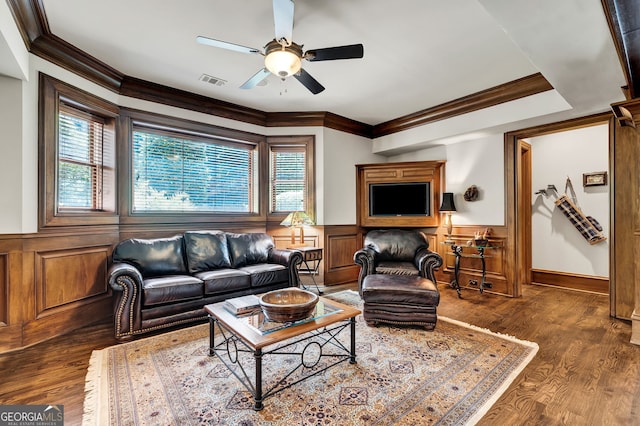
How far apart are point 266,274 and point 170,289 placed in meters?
1.10

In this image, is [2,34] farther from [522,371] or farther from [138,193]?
[522,371]

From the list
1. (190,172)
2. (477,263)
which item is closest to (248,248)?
(190,172)

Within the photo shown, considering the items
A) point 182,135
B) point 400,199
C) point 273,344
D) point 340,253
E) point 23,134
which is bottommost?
point 273,344

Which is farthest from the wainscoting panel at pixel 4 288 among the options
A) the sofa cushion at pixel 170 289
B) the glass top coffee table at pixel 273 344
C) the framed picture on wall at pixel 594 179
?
the framed picture on wall at pixel 594 179

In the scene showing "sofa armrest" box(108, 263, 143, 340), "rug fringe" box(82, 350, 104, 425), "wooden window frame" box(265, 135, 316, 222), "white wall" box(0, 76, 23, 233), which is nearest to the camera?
"rug fringe" box(82, 350, 104, 425)

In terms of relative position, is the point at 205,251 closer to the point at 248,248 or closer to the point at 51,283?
the point at 248,248

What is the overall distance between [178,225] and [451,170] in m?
4.33

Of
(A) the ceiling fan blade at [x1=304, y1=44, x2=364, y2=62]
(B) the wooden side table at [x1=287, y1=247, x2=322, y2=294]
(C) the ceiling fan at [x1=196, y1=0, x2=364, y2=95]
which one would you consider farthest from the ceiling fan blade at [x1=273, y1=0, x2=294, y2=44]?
(B) the wooden side table at [x1=287, y1=247, x2=322, y2=294]

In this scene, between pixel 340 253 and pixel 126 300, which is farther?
pixel 340 253

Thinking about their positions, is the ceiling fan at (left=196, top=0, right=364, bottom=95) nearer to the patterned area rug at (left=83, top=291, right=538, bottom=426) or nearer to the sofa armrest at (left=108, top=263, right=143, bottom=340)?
the sofa armrest at (left=108, top=263, right=143, bottom=340)

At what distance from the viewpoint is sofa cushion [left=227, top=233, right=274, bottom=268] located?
12.8 feet

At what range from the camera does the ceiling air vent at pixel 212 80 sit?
353 centimetres

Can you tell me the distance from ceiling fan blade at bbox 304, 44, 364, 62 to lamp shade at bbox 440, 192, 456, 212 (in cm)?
307

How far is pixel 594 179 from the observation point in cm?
444
